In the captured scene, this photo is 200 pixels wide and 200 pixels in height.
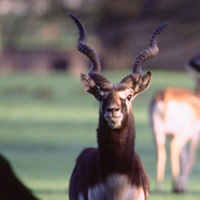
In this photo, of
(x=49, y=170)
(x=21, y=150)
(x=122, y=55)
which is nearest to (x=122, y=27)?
(x=122, y=55)

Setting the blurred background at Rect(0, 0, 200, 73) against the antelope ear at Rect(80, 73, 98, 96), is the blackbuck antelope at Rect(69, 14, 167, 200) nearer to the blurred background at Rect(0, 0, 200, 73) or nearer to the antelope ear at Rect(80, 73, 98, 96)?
the antelope ear at Rect(80, 73, 98, 96)

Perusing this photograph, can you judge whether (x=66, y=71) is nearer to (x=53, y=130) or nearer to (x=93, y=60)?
(x=53, y=130)

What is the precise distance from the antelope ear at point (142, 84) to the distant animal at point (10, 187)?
147 cm

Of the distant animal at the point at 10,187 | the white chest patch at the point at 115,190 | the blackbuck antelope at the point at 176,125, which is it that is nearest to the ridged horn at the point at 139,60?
the white chest patch at the point at 115,190

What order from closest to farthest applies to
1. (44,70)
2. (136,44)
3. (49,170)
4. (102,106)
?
(102,106) < (49,170) < (136,44) < (44,70)

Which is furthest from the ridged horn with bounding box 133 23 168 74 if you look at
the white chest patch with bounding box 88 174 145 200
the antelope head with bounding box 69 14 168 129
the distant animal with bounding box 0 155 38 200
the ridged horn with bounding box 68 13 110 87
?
the distant animal with bounding box 0 155 38 200

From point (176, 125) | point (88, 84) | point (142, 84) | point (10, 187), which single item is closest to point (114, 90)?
point (88, 84)

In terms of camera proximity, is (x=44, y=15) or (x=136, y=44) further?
(x=44, y=15)

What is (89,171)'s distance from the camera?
11.0 m

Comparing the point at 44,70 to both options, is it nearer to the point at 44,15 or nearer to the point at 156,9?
→ the point at 44,15

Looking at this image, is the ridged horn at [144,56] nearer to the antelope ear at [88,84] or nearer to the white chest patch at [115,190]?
the antelope ear at [88,84]

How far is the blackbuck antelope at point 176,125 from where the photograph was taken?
60.4 ft

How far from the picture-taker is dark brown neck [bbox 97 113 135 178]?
423 inches

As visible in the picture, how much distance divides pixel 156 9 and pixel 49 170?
159 ft
